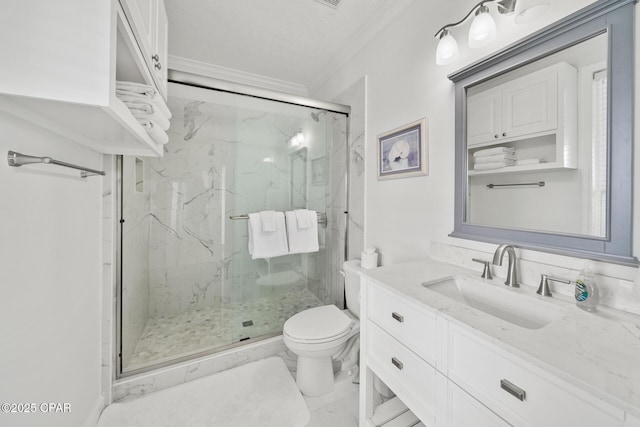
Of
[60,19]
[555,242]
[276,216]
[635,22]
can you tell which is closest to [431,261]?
[555,242]

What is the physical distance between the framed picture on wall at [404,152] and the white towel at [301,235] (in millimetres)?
741

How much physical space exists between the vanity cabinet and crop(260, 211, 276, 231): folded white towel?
143 centimetres

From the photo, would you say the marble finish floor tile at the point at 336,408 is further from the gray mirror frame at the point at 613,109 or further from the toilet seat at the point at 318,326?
the gray mirror frame at the point at 613,109

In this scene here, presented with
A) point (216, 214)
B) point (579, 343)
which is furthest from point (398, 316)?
point (216, 214)

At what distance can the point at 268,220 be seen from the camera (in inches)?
78.6

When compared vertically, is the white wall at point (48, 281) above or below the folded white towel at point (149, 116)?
below

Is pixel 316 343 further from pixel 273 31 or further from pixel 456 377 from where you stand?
pixel 273 31

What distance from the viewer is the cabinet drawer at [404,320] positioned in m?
0.80

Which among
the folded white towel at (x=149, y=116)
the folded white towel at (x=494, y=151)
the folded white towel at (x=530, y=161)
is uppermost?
the folded white towel at (x=149, y=116)

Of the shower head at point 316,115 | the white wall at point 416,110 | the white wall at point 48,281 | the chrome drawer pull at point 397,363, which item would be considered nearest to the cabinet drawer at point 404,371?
the chrome drawer pull at point 397,363

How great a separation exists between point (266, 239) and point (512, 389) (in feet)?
5.59

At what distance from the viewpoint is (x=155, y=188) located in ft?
6.45

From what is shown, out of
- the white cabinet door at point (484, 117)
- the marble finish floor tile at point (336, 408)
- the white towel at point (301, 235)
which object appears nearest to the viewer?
the white cabinet door at point (484, 117)

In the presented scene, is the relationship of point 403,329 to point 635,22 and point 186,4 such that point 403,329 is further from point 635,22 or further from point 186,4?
point 186,4
